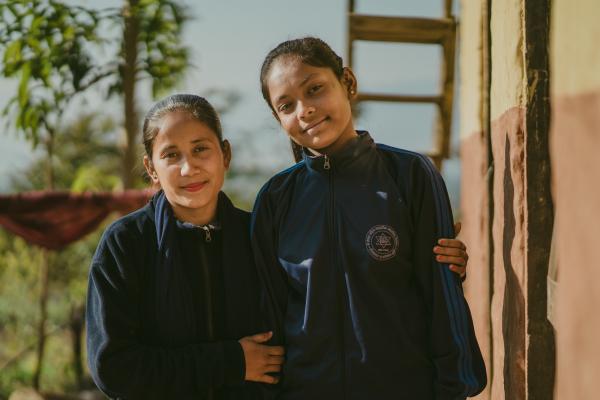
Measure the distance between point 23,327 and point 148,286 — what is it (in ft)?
31.0

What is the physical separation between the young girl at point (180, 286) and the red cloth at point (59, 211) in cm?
181

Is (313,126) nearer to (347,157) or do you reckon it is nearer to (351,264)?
(347,157)

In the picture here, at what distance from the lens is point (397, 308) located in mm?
1765

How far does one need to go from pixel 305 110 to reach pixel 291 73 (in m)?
0.13

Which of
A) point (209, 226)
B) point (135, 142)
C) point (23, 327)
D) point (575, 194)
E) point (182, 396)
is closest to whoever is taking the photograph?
point (575, 194)

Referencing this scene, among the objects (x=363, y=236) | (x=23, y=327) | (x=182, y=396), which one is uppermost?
(x=363, y=236)

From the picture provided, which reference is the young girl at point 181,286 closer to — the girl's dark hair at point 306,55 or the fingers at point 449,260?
the fingers at point 449,260

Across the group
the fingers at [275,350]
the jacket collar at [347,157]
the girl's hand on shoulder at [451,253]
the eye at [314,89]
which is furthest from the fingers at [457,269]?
the eye at [314,89]

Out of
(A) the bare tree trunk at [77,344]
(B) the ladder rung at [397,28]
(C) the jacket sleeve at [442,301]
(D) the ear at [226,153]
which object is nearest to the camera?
(C) the jacket sleeve at [442,301]

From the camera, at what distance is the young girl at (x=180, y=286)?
1815 millimetres

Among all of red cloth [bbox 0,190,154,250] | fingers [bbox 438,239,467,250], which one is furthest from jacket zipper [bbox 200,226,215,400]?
red cloth [bbox 0,190,154,250]

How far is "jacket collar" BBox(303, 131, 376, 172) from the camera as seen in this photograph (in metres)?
1.93

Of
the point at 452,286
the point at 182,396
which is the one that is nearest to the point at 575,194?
the point at 452,286

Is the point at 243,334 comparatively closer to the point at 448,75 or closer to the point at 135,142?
the point at 448,75
